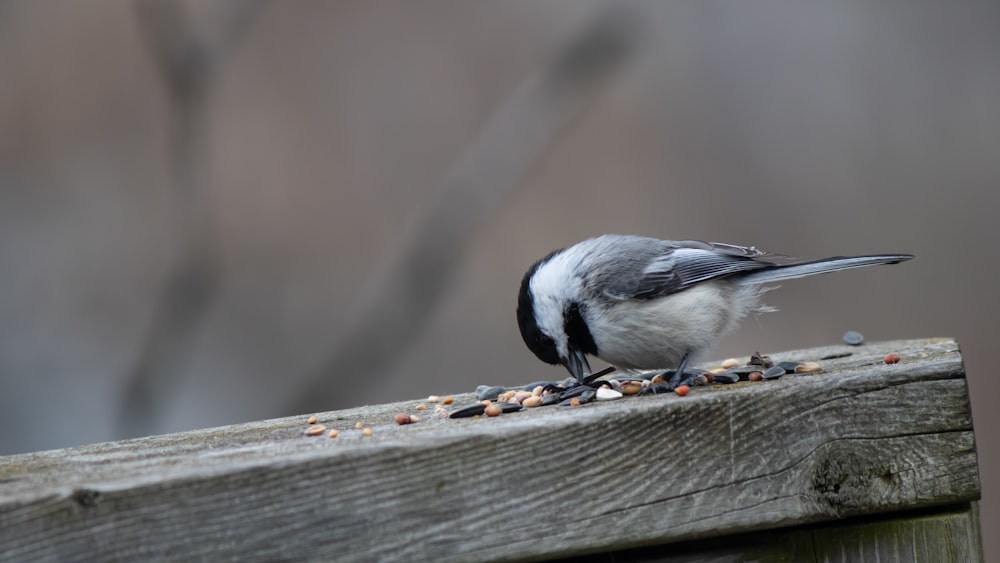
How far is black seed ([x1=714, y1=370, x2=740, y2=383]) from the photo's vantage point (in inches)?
87.4

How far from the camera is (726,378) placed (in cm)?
226

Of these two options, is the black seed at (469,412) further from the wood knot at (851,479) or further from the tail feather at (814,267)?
the tail feather at (814,267)

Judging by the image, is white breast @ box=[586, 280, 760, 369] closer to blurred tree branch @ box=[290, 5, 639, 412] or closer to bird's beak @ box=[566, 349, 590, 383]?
bird's beak @ box=[566, 349, 590, 383]

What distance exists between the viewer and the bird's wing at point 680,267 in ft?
9.52

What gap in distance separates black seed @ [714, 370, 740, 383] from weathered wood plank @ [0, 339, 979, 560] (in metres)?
0.28

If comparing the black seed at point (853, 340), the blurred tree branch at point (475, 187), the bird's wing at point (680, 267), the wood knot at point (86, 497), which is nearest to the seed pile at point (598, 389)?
the bird's wing at point (680, 267)

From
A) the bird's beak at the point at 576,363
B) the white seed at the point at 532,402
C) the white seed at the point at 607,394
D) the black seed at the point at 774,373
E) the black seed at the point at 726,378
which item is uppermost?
the black seed at the point at 774,373

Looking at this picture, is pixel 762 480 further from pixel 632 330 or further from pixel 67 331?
pixel 67 331

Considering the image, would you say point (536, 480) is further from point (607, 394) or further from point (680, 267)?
point (680, 267)

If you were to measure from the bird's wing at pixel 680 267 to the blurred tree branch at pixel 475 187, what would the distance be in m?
3.15

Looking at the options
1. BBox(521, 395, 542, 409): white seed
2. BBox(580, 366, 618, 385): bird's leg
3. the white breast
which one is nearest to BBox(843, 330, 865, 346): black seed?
the white breast

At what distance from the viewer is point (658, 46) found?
23.0ft

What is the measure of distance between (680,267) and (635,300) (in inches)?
9.3

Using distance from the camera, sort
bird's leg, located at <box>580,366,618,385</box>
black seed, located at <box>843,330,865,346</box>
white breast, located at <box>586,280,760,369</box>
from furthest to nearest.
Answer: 1. black seed, located at <box>843,330,865,346</box>
2. white breast, located at <box>586,280,760,369</box>
3. bird's leg, located at <box>580,366,618,385</box>
